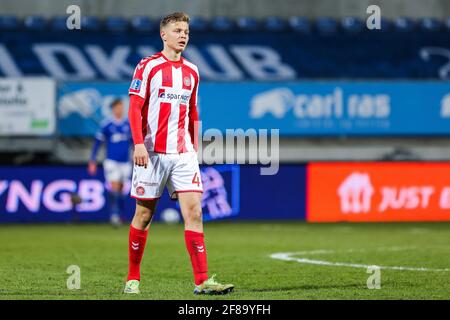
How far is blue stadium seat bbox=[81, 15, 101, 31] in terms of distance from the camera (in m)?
21.6

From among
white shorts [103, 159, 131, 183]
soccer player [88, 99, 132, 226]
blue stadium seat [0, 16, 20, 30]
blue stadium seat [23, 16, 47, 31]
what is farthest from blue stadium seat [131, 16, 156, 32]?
white shorts [103, 159, 131, 183]

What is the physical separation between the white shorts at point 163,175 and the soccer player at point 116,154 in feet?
30.3

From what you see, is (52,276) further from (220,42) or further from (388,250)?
(220,42)

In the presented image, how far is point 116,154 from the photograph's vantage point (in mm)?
17047

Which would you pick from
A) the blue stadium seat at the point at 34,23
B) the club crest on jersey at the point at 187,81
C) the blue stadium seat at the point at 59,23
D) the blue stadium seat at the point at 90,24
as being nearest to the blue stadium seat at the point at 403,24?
the blue stadium seat at the point at 90,24

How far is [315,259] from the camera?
35.2 feet

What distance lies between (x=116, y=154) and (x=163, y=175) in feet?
31.0

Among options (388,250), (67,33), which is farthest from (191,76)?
(67,33)

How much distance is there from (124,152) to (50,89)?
3.30 metres

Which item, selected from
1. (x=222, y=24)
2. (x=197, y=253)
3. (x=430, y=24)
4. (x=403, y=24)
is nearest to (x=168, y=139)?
(x=197, y=253)

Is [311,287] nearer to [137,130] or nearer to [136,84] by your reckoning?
[137,130]

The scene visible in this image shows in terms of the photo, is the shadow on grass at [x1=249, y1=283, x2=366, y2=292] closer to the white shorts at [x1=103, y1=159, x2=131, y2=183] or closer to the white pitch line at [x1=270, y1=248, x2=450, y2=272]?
the white pitch line at [x1=270, y1=248, x2=450, y2=272]

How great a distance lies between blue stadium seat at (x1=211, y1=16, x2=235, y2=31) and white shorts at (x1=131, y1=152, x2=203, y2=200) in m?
14.5

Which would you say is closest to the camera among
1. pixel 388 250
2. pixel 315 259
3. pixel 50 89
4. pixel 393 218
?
pixel 315 259
